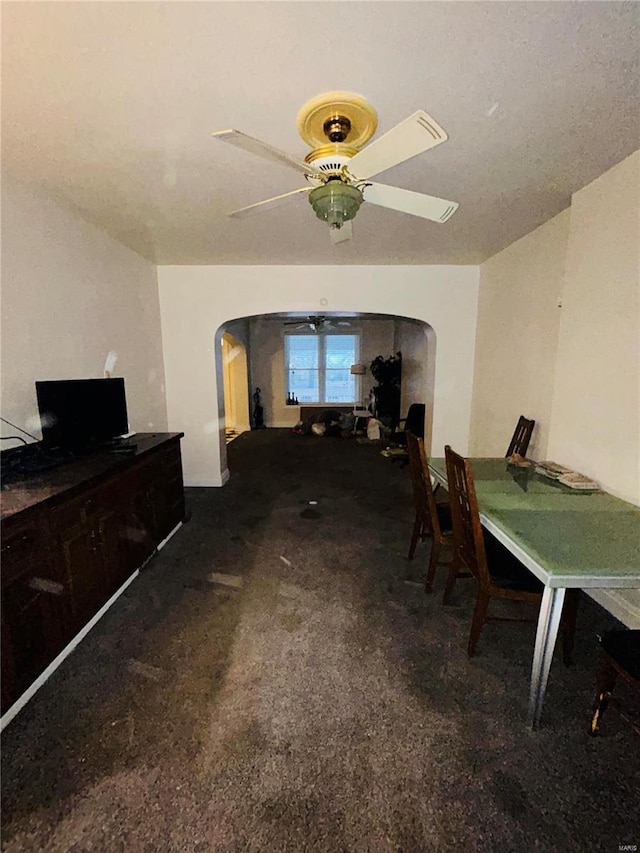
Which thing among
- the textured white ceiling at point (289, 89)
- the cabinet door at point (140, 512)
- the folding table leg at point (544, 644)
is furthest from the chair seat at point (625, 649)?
the cabinet door at point (140, 512)

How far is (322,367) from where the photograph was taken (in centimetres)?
880

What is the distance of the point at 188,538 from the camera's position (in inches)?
126

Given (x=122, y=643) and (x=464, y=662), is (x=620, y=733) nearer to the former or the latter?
(x=464, y=662)

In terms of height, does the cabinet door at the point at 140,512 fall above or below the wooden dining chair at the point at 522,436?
below

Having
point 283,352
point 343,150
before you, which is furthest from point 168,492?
point 283,352

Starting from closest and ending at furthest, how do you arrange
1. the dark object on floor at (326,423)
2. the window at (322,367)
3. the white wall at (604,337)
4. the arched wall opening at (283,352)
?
the white wall at (604,337) < the dark object on floor at (326,423) < the arched wall opening at (283,352) < the window at (322,367)

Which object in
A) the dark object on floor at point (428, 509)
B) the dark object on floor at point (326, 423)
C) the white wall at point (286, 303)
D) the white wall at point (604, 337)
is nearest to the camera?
the white wall at point (604, 337)

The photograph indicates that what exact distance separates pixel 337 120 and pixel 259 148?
19.1 inches

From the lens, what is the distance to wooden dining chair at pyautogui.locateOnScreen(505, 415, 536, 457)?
3.07m

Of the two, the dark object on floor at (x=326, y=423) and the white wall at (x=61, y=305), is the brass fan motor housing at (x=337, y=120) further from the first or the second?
the dark object on floor at (x=326, y=423)

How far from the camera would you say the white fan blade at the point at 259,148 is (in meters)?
1.29

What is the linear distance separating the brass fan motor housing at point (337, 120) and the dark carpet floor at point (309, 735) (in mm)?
2562

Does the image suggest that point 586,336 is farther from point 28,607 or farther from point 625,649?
point 28,607

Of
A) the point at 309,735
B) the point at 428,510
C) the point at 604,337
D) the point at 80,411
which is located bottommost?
the point at 309,735
